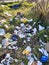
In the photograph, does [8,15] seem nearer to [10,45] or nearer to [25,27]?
[25,27]

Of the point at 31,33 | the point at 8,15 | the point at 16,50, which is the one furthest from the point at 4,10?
the point at 16,50

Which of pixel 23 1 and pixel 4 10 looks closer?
pixel 4 10

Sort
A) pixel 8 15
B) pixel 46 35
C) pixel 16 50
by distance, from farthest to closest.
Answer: pixel 8 15, pixel 46 35, pixel 16 50

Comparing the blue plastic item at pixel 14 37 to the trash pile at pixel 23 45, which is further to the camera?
the blue plastic item at pixel 14 37

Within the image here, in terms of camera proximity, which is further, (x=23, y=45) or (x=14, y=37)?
(x=14, y=37)

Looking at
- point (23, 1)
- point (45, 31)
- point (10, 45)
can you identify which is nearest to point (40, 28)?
point (45, 31)

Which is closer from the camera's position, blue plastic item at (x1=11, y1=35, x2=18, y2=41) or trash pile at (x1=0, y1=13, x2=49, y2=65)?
trash pile at (x1=0, y1=13, x2=49, y2=65)

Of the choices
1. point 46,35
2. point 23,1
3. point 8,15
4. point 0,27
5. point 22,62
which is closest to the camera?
point 22,62
